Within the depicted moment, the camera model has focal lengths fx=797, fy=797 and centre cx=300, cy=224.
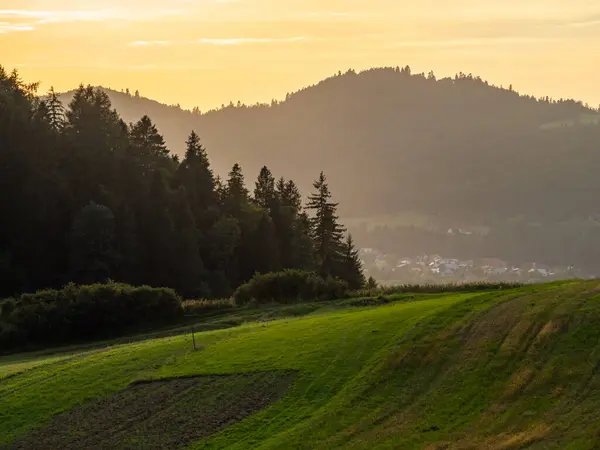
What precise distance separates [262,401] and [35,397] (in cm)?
1286

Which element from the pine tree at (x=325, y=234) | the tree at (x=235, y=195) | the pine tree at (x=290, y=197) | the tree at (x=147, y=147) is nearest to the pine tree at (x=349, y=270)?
the pine tree at (x=325, y=234)

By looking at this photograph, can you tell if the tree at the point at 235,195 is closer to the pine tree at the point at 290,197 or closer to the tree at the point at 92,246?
the pine tree at the point at 290,197

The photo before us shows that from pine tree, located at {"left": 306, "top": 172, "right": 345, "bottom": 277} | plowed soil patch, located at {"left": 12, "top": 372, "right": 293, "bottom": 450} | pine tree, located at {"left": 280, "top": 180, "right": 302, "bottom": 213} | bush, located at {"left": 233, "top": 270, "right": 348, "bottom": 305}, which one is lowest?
plowed soil patch, located at {"left": 12, "top": 372, "right": 293, "bottom": 450}

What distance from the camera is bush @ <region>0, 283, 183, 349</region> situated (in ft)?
201

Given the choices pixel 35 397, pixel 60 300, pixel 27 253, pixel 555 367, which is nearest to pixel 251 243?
pixel 27 253

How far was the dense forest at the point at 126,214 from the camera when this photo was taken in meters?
90.9

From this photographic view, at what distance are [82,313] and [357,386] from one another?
1429 inches

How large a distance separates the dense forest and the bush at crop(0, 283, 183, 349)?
23205mm

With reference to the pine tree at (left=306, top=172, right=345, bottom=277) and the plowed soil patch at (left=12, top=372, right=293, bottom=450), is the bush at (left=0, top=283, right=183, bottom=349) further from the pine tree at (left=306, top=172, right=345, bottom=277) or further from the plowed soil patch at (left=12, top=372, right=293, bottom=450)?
the pine tree at (left=306, top=172, right=345, bottom=277)

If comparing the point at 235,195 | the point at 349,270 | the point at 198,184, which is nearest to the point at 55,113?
the point at 198,184

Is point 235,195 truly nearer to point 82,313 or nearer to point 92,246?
point 92,246

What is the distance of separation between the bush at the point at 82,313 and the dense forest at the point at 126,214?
914 inches

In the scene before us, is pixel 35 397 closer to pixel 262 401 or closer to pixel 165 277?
pixel 262 401

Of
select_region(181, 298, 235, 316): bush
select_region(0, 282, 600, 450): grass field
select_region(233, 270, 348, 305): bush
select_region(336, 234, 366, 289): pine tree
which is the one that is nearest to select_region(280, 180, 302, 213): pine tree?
select_region(336, 234, 366, 289): pine tree
